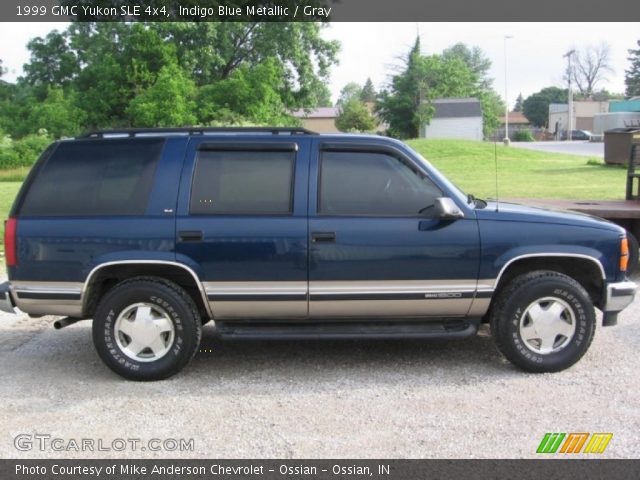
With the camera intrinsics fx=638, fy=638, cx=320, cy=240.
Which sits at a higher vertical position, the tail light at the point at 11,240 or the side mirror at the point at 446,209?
the side mirror at the point at 446,209

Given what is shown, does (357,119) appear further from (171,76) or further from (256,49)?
(171,76)

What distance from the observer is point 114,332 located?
4.62 metres

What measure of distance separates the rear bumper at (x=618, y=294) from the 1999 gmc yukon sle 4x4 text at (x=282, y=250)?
0.01 m

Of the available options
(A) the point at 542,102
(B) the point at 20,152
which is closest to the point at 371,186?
(B) the point at 20,152

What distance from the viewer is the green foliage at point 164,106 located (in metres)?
30.7

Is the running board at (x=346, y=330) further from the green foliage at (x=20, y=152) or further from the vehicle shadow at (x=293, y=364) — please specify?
the green foliage at (x=20, y=152)

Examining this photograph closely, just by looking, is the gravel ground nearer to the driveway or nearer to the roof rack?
the roof rack

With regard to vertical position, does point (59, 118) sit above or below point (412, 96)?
below

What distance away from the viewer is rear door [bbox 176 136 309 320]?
14.9 ft

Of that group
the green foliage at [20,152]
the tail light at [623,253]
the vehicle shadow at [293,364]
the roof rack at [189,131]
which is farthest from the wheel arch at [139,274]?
the green foliage at [20,152]

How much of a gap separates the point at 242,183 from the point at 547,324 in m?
2.46
